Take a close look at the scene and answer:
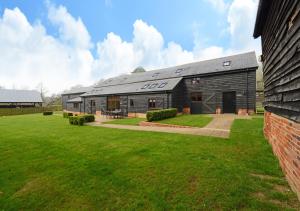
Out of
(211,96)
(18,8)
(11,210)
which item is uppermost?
(18,8)

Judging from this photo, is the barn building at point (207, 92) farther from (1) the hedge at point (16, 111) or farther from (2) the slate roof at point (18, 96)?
(2) the slate roof at point (18, 96)

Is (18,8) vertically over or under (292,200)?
over

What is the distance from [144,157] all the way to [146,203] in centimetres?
245

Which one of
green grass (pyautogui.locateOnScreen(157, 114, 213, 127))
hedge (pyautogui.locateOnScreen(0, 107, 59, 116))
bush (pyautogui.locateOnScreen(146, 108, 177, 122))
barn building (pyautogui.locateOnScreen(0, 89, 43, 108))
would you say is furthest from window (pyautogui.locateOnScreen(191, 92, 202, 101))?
barn building (pyautogui.locateOnScreen(0, 89, 43, 108))

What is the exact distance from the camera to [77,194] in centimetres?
328

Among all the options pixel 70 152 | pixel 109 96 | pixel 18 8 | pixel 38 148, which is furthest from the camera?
pixel 109 96

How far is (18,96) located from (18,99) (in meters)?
1.55

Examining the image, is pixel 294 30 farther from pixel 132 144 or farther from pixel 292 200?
pixel 132 144

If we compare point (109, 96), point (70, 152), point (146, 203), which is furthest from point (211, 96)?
point (146, 203)

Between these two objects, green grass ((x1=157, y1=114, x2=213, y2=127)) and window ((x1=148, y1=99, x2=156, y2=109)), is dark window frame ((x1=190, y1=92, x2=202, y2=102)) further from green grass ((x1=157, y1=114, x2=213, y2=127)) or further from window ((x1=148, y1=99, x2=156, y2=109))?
green grass ((x1=157, y1=114, x2=213, y2=127))

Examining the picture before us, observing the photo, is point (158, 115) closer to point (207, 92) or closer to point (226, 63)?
point (207, 92)

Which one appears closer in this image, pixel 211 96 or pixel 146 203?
pixel 146 203

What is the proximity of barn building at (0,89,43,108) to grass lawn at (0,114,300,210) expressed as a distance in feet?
134

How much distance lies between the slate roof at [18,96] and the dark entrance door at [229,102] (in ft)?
143
